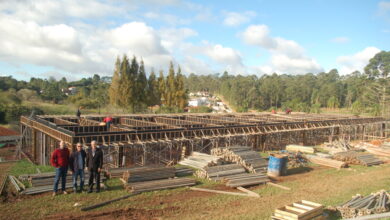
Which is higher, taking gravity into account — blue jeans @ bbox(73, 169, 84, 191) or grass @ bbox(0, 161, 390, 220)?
blue jeans @ bbox(73, 169, 84, 191)

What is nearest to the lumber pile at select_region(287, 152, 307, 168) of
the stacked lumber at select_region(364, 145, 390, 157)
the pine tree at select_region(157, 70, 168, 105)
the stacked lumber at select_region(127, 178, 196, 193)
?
the stacked lumber at select_region(127, 178, 196, 193)

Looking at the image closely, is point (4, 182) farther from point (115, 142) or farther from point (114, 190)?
point (115, 142)

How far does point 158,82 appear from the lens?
1973 inches

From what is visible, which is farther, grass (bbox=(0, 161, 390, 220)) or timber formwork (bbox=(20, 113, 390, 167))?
timber formwork (bbox=(20, 113, 390, 167))

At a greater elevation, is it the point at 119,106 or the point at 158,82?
the point at 158,82

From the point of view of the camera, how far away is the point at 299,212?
828 centimetres

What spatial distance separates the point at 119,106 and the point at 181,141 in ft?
93.3

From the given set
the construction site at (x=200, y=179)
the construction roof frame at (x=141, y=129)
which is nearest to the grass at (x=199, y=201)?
the construction site at (x=200, y=179)

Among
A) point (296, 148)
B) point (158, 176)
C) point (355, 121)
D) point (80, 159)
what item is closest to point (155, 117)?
point (296, 148)

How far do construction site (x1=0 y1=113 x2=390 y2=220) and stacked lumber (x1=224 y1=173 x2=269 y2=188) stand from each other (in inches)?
1.8

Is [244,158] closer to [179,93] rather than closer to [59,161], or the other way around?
[59,161]

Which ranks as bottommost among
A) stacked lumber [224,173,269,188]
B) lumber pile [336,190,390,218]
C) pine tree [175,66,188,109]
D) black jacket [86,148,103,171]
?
stacked lumber [224,173,269,188]

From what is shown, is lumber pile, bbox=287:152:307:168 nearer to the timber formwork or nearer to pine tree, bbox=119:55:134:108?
the timber formwork

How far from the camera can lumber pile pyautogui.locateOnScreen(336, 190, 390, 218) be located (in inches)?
353
